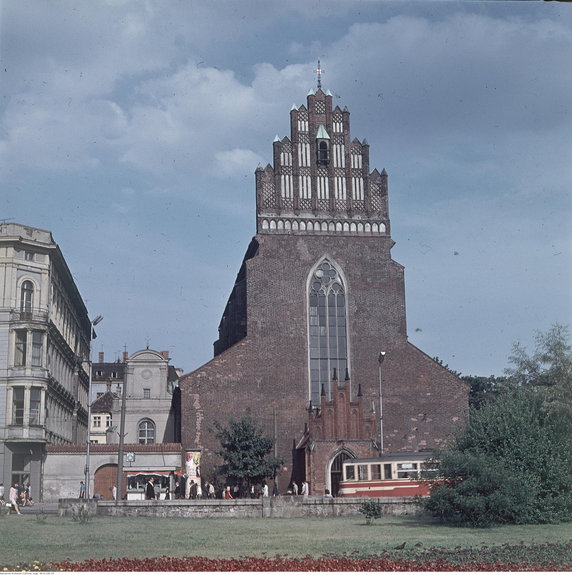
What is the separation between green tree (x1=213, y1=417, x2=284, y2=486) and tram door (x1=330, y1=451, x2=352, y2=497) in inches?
115

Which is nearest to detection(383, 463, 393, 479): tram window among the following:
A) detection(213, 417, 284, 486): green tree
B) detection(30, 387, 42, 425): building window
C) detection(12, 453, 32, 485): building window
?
detection(213, 417, 284, 486): green tree

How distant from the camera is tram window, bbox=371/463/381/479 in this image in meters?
40.5

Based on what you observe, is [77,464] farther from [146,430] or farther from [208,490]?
[146,430]

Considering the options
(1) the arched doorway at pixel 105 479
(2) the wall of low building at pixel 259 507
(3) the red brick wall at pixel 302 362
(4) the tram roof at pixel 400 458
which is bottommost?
(2) the wall of low building at pixel 259 507

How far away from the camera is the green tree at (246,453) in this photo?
47.3 metres

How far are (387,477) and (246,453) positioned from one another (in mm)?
9746

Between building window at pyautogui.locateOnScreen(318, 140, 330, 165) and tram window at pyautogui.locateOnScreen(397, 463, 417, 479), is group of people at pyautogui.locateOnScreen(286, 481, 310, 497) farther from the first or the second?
building window at pyautogui.locateOnScreen(318, 140, 330, 165)

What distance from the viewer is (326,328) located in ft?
174

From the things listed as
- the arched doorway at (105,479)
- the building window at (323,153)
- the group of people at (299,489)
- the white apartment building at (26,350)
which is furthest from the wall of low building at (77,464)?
the building window at (323,153)

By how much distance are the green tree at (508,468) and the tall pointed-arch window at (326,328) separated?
64.2 ft

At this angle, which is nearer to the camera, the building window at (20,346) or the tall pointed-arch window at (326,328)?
the building window at (20,346)

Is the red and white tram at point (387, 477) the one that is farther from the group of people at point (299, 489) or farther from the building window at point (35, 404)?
the building window at point (35, 404)

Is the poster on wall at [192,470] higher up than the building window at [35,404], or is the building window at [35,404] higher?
the building window at [35,404]

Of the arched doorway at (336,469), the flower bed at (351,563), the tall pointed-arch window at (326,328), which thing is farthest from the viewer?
the tall pointed-arch window at (326,328)
